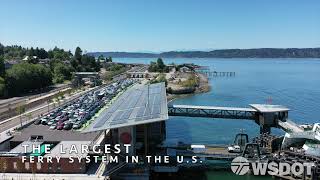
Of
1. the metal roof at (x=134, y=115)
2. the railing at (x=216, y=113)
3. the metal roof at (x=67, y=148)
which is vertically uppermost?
the metal roof at (x=134, y=115)

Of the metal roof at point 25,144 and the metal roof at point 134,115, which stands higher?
Answer: the metal roof at point 134,115

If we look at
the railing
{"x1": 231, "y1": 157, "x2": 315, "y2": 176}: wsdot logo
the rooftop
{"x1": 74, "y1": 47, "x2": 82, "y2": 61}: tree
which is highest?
{"x1": 74, "y1": 47, "x2": 82, "y2": 61}: tree

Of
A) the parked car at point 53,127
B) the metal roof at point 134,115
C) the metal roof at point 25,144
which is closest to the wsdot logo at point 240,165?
the metal roof at point 134,115

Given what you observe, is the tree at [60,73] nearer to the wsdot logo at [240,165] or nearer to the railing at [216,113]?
the railing at [216,113]

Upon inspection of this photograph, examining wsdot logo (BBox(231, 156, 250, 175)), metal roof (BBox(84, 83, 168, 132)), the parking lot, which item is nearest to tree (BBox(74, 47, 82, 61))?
the parking lot

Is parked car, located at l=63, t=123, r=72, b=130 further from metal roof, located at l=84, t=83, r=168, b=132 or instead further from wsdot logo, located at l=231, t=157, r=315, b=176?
wsdot logo, located at l=231, t=157, r=315, b=176
